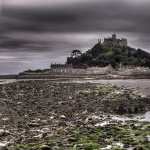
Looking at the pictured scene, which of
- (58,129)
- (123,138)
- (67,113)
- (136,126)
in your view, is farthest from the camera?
(67,113)

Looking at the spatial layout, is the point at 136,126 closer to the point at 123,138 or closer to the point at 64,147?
the point at 123,138

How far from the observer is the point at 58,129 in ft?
71.2

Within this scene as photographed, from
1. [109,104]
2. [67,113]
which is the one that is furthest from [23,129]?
[109,104]

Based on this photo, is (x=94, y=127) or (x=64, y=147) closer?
(x=64, y=147)

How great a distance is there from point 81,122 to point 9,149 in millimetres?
8218

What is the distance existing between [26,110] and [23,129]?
8.92 meters

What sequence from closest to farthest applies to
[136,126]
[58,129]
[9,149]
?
[9,149] < [58,129] < [136,126]

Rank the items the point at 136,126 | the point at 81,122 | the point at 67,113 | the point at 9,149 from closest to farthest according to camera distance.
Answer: the point at 9,149 → the point at 136,126 → the point at 81,122 → the point at 67,113

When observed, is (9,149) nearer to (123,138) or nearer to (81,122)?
(123,138)

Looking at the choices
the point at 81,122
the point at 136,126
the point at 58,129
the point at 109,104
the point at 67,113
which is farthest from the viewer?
the point at 109,104

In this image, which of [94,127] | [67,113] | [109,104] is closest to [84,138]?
[94,127]

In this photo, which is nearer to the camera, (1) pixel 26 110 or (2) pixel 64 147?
(2) pixel 64 147

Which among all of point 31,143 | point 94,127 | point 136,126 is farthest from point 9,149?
point 136,126

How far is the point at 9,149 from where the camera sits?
1709cm
